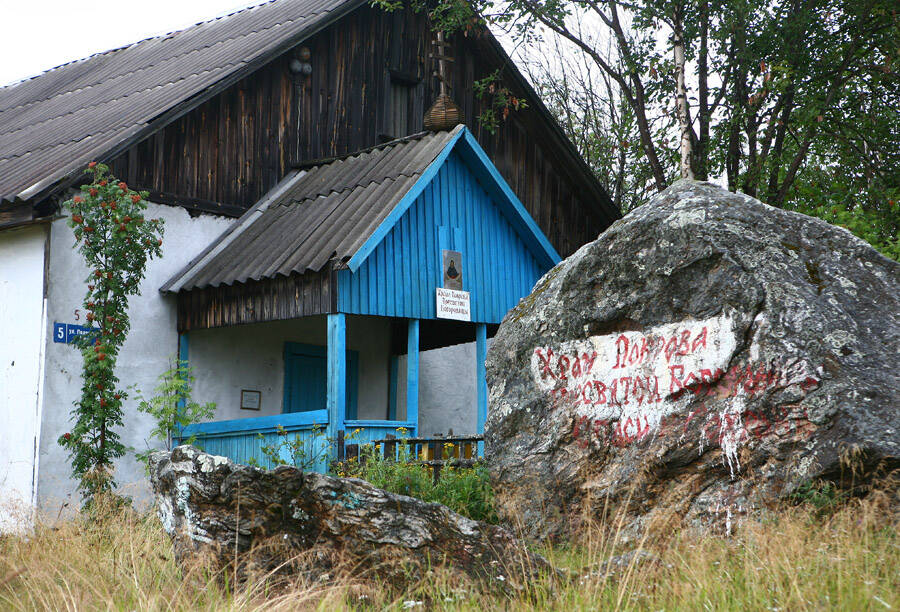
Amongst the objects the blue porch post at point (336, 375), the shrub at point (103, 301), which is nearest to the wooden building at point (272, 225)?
the blue porch post at point (336, 375)

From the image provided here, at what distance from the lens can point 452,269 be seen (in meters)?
10.7

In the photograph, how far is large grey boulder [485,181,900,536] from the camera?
5504mm

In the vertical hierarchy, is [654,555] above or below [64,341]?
below

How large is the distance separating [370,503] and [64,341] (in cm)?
593

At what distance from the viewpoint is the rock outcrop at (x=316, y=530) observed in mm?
4734

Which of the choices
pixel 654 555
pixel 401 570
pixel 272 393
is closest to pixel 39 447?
pixel 272 393

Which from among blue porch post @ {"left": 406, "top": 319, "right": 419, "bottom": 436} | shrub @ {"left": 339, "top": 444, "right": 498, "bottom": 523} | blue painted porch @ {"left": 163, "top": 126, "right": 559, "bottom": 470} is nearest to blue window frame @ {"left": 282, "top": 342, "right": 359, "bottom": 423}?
blue painted porch @ {"left": 163, "top": 126, "right": 559, "bottom": 470}

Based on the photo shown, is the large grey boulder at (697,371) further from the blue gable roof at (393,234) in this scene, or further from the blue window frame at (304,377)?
the blue window frame at (304,377)

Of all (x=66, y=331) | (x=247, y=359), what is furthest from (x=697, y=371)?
(x=247, y=359)

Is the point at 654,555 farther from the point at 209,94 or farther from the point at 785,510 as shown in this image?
the point at 209,94

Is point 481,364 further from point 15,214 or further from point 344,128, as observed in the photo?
point 15,214

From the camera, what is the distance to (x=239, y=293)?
1016 cm

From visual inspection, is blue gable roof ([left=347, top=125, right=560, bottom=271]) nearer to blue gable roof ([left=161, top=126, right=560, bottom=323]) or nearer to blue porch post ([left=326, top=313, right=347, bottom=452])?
blue gable roof ([left=161, top=126, right=560, bottom=323])

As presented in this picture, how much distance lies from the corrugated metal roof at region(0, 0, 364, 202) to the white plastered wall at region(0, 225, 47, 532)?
685 millimetres
